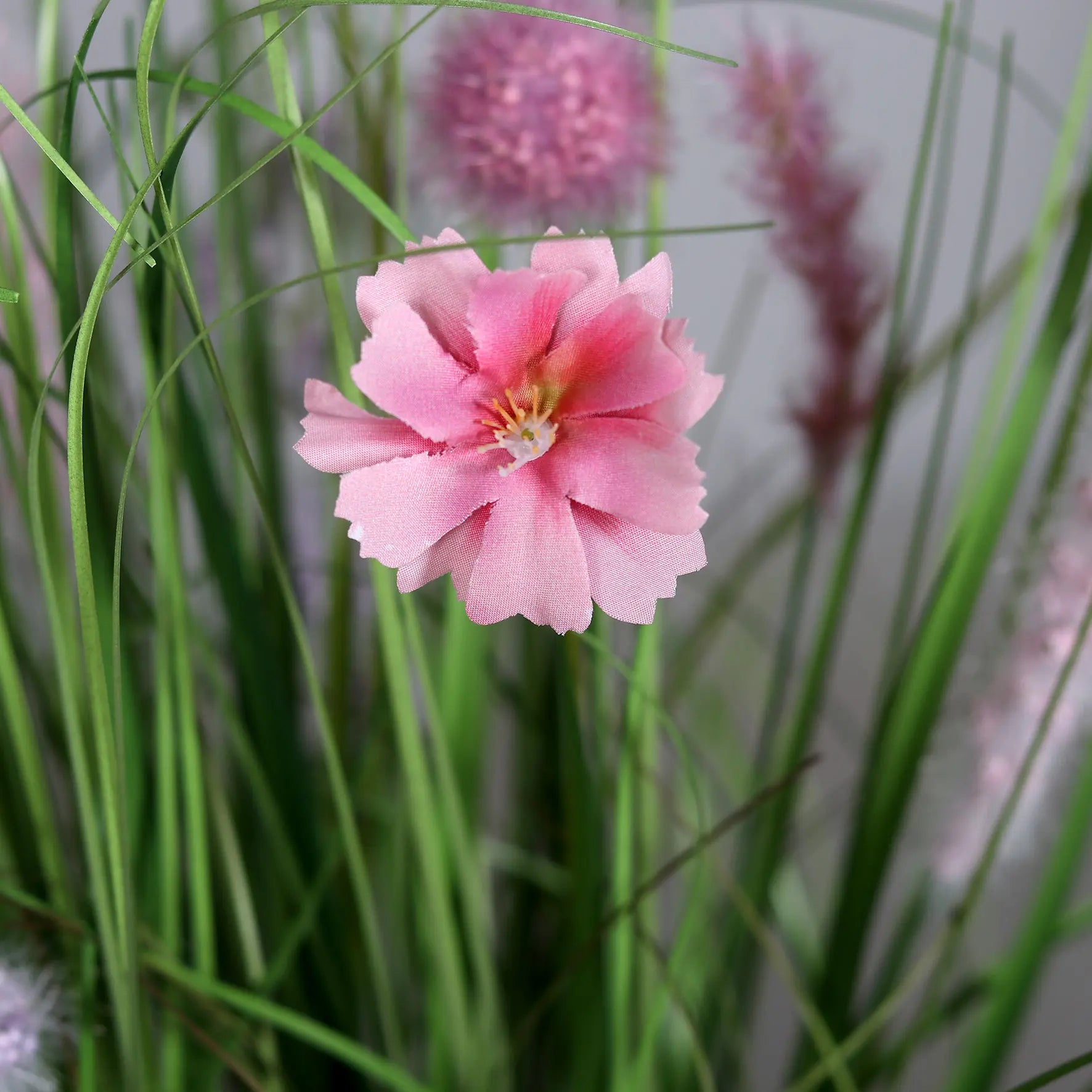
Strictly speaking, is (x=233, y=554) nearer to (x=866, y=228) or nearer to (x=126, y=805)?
(x=126, y=805)

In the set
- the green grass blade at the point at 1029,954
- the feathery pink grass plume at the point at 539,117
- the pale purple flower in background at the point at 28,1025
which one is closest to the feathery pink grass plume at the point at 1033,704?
the green grass blade at the point at 1029,954

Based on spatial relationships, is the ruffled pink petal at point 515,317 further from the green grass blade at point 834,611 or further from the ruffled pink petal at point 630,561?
the green grass blade at point 834,611

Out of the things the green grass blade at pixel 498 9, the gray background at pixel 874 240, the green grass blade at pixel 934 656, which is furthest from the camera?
the gray background at pixel 874 240

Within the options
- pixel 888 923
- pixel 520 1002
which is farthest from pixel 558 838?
pixel 888 923

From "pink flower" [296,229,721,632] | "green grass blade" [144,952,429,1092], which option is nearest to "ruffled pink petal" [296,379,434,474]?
"pink flower" [296,229,721,632]

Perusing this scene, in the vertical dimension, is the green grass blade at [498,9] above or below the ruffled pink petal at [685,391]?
above
